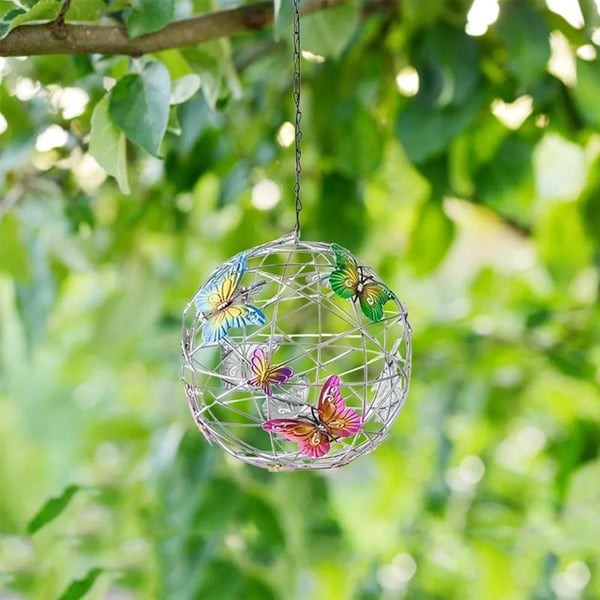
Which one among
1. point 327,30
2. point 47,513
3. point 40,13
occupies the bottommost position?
point 47,513

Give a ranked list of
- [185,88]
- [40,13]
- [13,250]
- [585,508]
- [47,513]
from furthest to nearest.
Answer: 1. [585,508]
2. [13,250]
3. [47,513]
4. [185,88]
5. [40,13]

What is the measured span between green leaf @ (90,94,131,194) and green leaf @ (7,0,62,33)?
7 centimetres

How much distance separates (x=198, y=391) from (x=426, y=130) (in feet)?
1.23

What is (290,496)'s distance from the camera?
1.16 m

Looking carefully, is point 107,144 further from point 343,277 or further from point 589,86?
point 589,86

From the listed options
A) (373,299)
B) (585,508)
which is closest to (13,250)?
(373,299)

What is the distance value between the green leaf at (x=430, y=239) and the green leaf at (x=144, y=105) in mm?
508

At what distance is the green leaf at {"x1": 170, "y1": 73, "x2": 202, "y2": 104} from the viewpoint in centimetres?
62

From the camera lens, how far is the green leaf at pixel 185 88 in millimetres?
620

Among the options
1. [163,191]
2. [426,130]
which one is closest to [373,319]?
[426,130]

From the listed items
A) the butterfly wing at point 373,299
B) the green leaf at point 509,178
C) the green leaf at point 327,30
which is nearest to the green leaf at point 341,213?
the green leaf at point 509,178

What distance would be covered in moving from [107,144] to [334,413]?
0.22 metres

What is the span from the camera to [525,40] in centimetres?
78

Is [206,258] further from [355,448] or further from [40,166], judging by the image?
[355,448]
